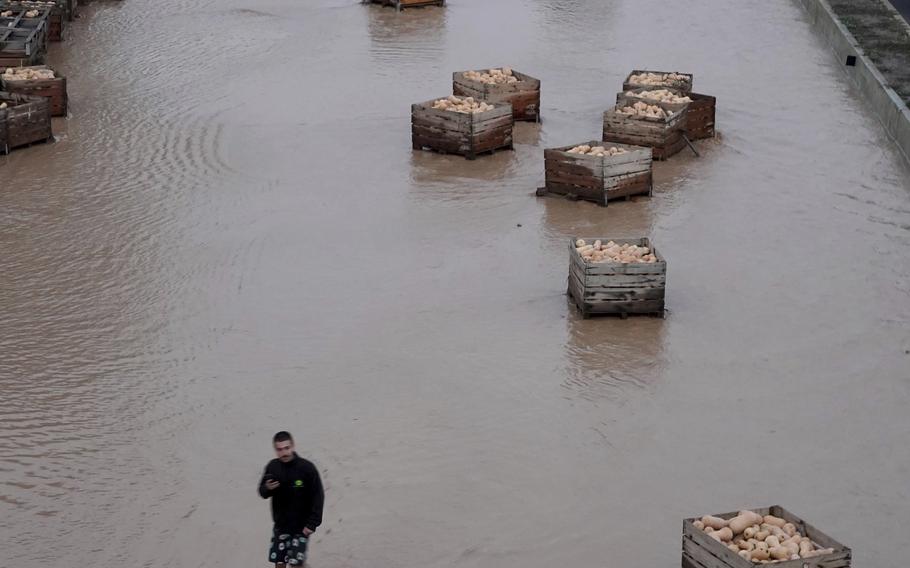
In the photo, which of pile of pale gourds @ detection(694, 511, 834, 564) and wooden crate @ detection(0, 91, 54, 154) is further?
wooden crate @ detection(0, 91, 54, 154)

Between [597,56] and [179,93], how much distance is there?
9.05 m

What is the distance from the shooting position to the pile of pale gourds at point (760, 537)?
8883mm

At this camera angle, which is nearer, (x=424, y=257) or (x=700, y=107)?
(x=424, y=257)

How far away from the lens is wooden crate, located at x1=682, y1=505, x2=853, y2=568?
8.77 m

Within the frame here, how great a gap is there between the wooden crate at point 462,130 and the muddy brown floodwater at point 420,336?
0.27 m

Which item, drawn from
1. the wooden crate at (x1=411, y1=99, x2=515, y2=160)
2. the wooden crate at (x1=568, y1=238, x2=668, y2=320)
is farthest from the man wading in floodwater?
the wooden crate at (x1=411, y1=99, x2=515, y2=160)

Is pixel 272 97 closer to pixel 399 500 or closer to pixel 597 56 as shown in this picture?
pixel 597 56

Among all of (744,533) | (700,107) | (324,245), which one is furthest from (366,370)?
(700,107)

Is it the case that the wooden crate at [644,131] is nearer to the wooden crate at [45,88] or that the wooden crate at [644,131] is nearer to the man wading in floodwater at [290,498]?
the wooden crate at [45,88]

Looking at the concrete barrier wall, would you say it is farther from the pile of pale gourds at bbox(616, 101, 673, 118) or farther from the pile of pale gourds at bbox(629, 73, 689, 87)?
Answer: the pile of pale gourds at bbox(616, 101, 673, 118)

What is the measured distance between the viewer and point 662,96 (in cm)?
2136

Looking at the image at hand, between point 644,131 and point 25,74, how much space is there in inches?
421

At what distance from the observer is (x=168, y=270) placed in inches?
623

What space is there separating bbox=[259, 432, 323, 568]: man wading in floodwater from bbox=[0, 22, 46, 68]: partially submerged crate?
17.3m
